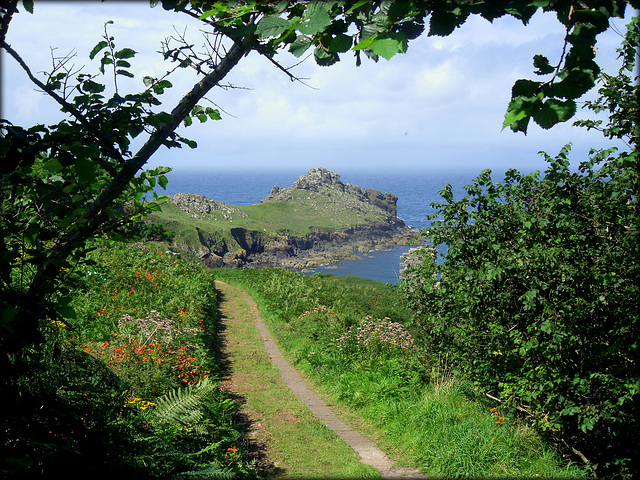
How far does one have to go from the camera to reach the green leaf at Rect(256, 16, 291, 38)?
1464 mm

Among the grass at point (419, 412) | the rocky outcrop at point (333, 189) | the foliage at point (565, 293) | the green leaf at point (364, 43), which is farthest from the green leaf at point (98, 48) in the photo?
the rocky outcrop at point (333, 189)

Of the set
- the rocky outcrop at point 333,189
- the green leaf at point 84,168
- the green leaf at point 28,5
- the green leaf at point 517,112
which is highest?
the rocky outcrop at point 333,189

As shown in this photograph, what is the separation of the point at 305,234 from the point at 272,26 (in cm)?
8431

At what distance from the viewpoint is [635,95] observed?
432 centimetres

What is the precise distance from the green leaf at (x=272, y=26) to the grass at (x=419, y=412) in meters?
5.41

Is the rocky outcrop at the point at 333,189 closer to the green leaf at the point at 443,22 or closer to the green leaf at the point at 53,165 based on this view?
the green leaf at the point at 53,165

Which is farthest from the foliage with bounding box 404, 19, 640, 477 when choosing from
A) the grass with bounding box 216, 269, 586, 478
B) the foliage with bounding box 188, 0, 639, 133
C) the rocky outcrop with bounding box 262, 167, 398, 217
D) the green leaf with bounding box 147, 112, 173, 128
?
the rocky outcrop with bounding box 262, 167, 398, 217

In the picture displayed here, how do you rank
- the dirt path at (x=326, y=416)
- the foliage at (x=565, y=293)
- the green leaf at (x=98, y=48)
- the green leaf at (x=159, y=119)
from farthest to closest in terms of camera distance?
the dirt path at (x=326, y=416) < the foliage at (x=565, y=293) < the green leaf at (x=98, y=48) < the green leaf at (x=159, y=119)

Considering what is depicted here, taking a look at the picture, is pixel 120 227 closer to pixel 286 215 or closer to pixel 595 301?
pixel 595 301

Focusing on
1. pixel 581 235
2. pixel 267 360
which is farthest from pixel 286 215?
pixel 581 235

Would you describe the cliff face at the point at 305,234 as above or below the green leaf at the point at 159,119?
below

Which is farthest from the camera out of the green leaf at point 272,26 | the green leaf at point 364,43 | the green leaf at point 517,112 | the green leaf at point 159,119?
the green leaf at point 159,119

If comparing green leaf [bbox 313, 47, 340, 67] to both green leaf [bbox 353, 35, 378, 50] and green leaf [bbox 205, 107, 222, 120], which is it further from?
green leaf [bbox 205, 107, 222, 120]

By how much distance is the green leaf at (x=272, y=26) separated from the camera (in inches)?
57.6
